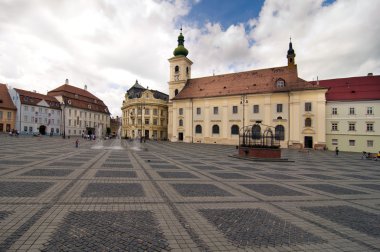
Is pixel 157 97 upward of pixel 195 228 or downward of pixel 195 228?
upward

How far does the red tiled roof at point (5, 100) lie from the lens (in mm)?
58344

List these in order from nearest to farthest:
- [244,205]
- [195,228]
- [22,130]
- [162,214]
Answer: [195,228] < [162,214] < [244,205] < [22,130]

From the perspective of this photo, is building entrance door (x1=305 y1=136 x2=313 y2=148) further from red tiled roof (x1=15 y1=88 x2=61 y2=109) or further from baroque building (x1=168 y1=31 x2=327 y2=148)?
red tiled roof (x1=15 y1=88 x2=61 y2=109)

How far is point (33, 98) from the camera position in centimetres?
6419

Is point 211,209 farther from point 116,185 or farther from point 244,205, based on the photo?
point 116,185

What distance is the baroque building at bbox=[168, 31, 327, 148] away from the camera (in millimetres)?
42000

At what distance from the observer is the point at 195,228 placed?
16.4ft

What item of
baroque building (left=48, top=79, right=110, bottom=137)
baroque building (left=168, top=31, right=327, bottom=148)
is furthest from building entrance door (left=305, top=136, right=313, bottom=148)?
baroque building (left=48, top=79, right=110, bottom=137)

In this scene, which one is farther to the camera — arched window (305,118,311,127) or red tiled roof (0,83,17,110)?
red tiled roof (0,83,17,110)

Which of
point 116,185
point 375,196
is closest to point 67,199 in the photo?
point 116,185

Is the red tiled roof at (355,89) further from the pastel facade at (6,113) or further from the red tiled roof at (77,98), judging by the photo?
the pastel facade at (6,113)

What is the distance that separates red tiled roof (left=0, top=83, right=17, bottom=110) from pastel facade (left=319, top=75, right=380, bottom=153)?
79800mm

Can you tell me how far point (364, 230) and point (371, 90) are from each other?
156ft

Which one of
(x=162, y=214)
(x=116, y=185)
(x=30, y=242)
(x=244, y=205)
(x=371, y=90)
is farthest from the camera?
(x=371, y=90)
